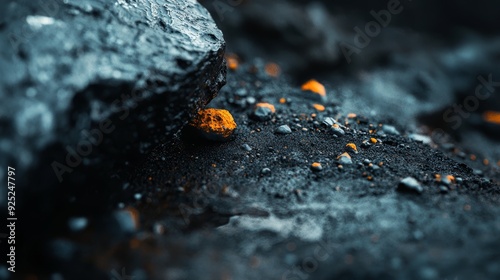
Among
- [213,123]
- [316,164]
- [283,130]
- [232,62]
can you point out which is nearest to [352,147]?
[316,164]

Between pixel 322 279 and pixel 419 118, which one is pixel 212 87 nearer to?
pixel 322 279

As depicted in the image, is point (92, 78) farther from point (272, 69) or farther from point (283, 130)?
point (272, 69)

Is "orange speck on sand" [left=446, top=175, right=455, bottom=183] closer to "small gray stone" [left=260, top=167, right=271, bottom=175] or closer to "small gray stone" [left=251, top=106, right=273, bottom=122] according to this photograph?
"small gray stone" [left=260, top=167, right=271, bottom=175]

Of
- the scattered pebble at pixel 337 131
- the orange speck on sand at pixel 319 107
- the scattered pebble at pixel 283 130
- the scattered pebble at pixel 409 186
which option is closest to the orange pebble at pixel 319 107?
the orange speck on sand at pixel 319 107

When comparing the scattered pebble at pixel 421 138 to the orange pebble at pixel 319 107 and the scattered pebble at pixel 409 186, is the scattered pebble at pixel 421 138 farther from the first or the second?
the scattered pebble at pixel 409 186

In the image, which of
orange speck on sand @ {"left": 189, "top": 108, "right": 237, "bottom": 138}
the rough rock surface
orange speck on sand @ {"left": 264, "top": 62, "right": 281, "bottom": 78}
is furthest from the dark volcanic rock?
orange speck on sand @ {"left": 264, "top": 62, "right": 281, "bottom": 78}

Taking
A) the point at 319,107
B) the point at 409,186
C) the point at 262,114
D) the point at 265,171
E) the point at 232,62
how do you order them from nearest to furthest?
1. the point at 409,186
2. the point at 265,171
3. the point at 262,114
4. the point at 319,107
5. the point at 232,62

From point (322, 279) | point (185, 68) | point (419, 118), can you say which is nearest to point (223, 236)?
point (322, 279)
